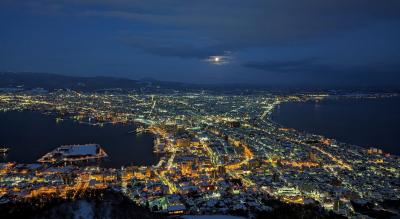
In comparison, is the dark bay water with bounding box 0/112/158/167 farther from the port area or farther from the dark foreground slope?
the dark foreground slope

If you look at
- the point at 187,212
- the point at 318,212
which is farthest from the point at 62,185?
the point at 318,212

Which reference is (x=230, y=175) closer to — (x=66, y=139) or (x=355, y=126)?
(x=66, y=139)

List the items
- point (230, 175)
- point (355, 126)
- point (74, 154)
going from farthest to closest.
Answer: point (355, 126) < point (74, 154) < point (230, 175)

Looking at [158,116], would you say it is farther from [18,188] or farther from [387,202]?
[387,202]

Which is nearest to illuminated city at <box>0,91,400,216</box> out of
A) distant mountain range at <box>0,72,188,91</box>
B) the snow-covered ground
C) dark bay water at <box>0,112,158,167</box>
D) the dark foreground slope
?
dark bay water at <box>0,112,158,167</box>

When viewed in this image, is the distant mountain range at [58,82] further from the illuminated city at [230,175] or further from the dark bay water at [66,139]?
the illuminated city at [230,175]

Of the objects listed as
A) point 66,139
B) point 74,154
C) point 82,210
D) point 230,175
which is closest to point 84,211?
point 82,210
